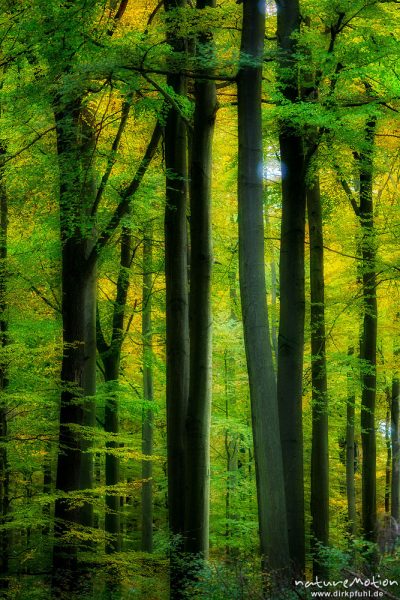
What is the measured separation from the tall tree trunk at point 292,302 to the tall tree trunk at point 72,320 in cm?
267

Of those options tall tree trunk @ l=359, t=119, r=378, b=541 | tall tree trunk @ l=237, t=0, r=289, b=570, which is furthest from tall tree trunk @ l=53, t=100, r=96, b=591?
tall tree trunk @ l=359, t=119, r=378, b=541

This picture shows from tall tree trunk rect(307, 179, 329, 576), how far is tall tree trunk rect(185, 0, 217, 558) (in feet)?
9.06

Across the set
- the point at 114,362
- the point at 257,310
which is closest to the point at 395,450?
the point at 114,362

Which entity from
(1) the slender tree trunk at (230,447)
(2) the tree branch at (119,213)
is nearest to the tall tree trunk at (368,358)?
(2) the tree branch at (119,213)

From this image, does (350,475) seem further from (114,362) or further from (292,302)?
(292,302)

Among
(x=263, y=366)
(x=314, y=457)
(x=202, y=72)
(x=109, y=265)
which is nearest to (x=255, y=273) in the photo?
(x=263, y=366)

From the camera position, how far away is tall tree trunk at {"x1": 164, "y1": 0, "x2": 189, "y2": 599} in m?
9.70

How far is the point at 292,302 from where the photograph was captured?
8641 mm

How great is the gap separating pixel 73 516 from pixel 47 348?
2370mm

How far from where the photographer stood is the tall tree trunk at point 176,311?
970 cm

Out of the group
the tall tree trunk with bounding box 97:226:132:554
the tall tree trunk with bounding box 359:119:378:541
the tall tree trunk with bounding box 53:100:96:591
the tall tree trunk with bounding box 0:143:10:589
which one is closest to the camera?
the tall tree trunk with bounding box 0:143:10:589

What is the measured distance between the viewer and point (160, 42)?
7801mm

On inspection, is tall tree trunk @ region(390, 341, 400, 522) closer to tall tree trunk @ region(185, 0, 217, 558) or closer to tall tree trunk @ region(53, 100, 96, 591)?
tall tree trunk @ region(185, 0, 217, 558)

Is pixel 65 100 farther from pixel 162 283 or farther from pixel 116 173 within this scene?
pixel 162 283
